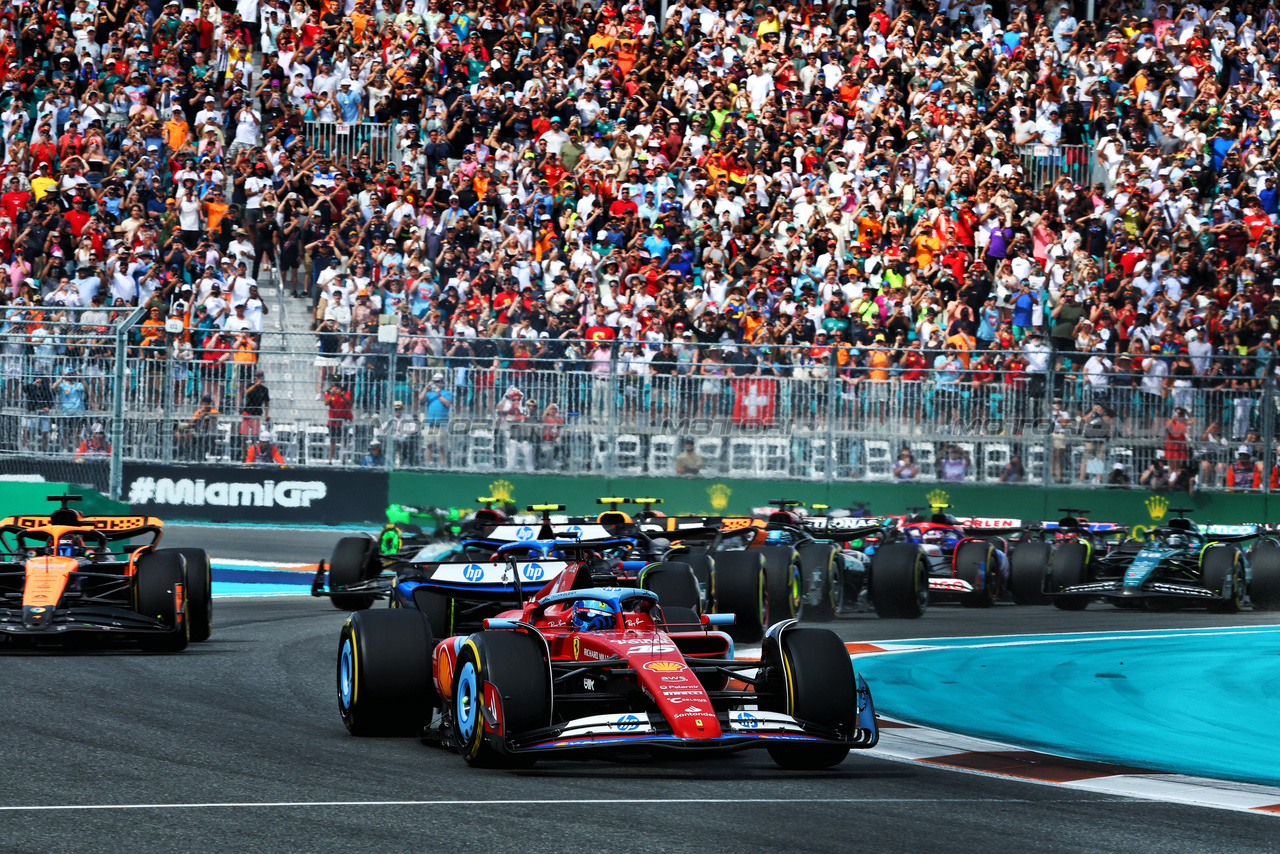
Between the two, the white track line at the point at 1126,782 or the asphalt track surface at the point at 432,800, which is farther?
the white track line at the point at 1126,782

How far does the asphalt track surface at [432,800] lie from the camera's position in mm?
6648

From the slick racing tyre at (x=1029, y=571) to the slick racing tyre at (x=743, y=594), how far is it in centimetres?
435

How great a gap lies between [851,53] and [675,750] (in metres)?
21.6

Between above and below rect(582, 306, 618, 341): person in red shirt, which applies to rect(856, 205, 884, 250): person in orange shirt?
above

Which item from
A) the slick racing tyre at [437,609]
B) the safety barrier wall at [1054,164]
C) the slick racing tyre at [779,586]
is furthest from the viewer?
the safety barrier wall at [1054,164]

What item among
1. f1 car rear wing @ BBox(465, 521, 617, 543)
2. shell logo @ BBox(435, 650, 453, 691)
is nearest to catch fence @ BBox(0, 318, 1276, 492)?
f1 car rear wing @ BBox(465, 521, 617, 543)

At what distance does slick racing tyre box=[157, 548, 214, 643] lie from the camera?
1340 centimetres

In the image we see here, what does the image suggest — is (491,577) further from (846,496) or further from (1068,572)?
(846,496)

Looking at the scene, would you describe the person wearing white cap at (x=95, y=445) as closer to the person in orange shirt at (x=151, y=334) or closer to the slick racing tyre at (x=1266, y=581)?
the person in orange shirt at (x=151, y=334)

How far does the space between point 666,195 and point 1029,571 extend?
956 cm

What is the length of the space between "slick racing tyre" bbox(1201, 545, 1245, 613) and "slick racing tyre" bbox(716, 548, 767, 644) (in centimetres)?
551

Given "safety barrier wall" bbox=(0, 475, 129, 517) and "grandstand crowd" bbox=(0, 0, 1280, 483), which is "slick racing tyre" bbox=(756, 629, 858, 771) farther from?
"grandstand crowd" bbox=(0, 0, 1280, 483)

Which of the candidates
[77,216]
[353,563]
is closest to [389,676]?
[353,563]

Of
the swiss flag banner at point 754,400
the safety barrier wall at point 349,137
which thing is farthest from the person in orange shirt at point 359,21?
the swiss flag banner at point 754,400
